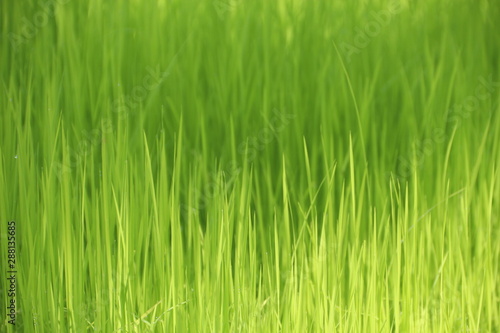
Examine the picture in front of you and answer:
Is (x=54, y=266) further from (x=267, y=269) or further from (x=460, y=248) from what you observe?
(x=460, y=248)

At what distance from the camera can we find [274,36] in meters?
1.40

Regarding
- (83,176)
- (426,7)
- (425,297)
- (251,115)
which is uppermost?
(426,7)

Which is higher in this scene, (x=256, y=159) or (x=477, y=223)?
(x=256, y=159)

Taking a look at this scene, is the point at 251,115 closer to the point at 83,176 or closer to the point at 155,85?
the point at 155,85

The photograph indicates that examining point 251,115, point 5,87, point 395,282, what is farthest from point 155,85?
point 395,282

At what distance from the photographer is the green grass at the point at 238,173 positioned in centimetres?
128

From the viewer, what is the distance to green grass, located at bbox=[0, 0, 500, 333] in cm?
128

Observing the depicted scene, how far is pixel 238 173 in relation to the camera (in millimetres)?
1302

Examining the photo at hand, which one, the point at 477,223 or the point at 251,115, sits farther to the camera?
the point at 477,223

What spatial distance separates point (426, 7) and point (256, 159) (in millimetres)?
728

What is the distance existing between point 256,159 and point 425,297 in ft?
2.01

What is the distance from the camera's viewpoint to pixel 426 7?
152cm

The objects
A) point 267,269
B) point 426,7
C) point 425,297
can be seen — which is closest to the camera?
point 267,269

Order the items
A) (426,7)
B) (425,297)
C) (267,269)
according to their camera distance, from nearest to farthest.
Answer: (267,269), (425,297), (426,7)
